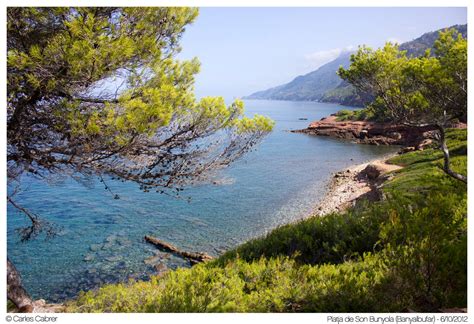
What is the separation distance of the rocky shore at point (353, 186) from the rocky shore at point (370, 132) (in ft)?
53.0

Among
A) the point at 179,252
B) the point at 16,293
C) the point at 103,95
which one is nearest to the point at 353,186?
the point at 179,252

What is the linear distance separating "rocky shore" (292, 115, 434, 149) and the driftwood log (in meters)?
36.4

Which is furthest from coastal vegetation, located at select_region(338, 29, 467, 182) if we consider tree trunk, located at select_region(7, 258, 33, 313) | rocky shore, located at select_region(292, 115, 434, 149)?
rocky shore, located at select_region(292, 115, 434, 149)

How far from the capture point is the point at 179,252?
17.0 meters

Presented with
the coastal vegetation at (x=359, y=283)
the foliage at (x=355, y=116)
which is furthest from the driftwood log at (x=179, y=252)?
the foliage at (x=355, y=116)

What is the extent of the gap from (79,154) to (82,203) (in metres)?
18.9

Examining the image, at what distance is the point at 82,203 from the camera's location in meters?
24.0

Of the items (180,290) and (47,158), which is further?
(47,158)

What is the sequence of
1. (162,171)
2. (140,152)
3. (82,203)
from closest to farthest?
(140,152) < (162,171) < (82,203)

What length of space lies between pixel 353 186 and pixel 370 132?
33.4 metres

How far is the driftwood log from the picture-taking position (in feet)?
53.0
